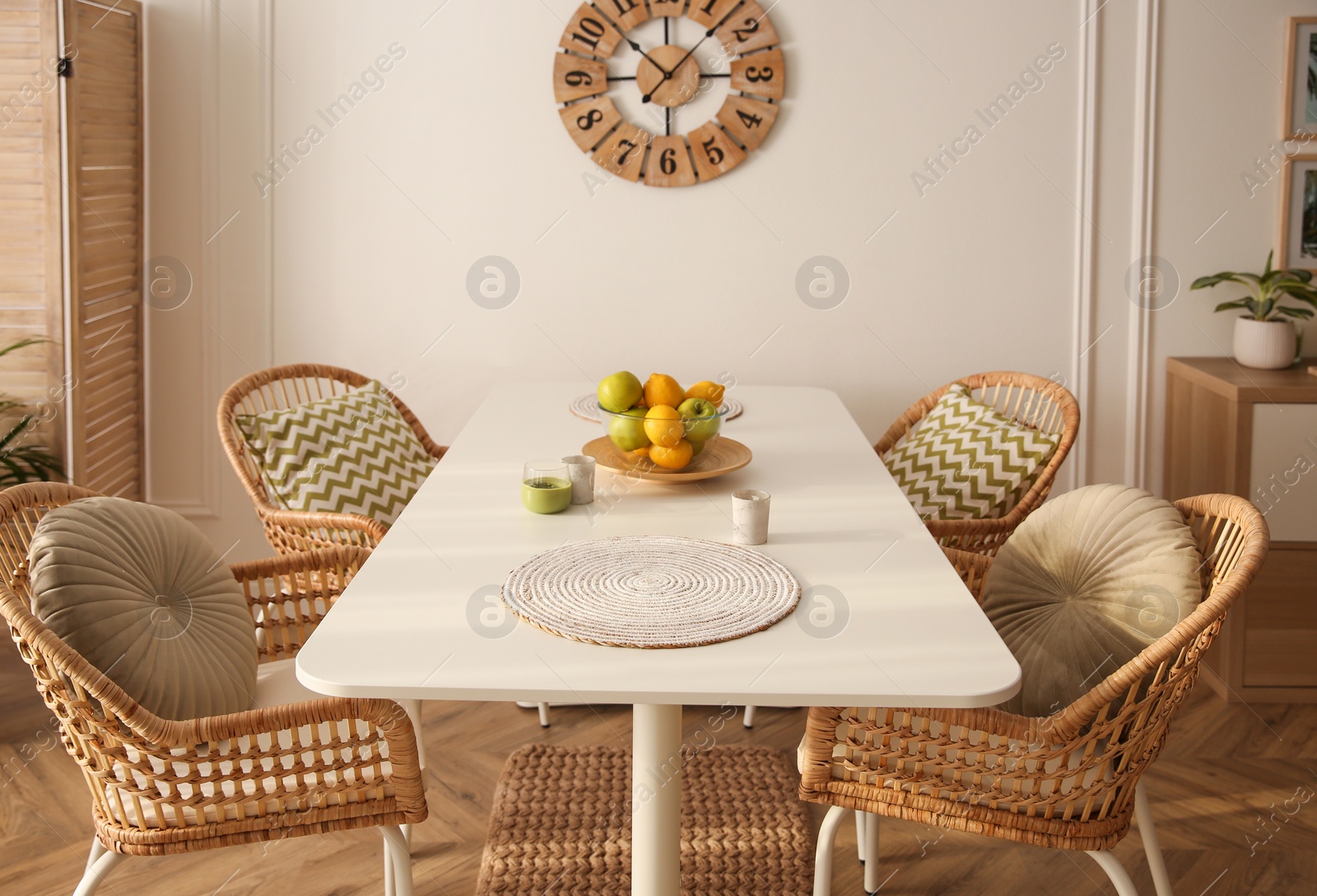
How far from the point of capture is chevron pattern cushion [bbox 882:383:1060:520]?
266cm

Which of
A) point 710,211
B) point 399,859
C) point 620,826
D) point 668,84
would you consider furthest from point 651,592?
point 668,84

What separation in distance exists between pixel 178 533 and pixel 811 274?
6.77ft

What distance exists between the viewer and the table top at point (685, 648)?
1.38 metres

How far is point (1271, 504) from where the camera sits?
9.78ft

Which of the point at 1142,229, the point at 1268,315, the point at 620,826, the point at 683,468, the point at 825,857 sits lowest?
the point at 620,826

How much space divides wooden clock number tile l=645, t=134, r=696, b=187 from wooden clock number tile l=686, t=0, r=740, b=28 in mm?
322

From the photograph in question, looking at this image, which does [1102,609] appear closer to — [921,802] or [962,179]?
[921,802]

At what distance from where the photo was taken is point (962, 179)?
3.34 metres

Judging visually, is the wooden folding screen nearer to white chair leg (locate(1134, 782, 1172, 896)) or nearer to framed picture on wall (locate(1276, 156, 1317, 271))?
white chair leg (locate(1134, 782, 1172, 896))

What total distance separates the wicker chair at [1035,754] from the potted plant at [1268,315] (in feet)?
5.36

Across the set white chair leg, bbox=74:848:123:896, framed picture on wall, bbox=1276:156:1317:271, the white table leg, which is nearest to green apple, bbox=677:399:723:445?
the white table leg

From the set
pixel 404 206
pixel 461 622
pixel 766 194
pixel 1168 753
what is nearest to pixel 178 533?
pixel 461 622

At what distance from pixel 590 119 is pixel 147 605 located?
2.07 m

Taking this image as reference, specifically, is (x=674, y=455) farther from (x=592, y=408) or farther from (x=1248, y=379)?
(x=1248, y=379)
